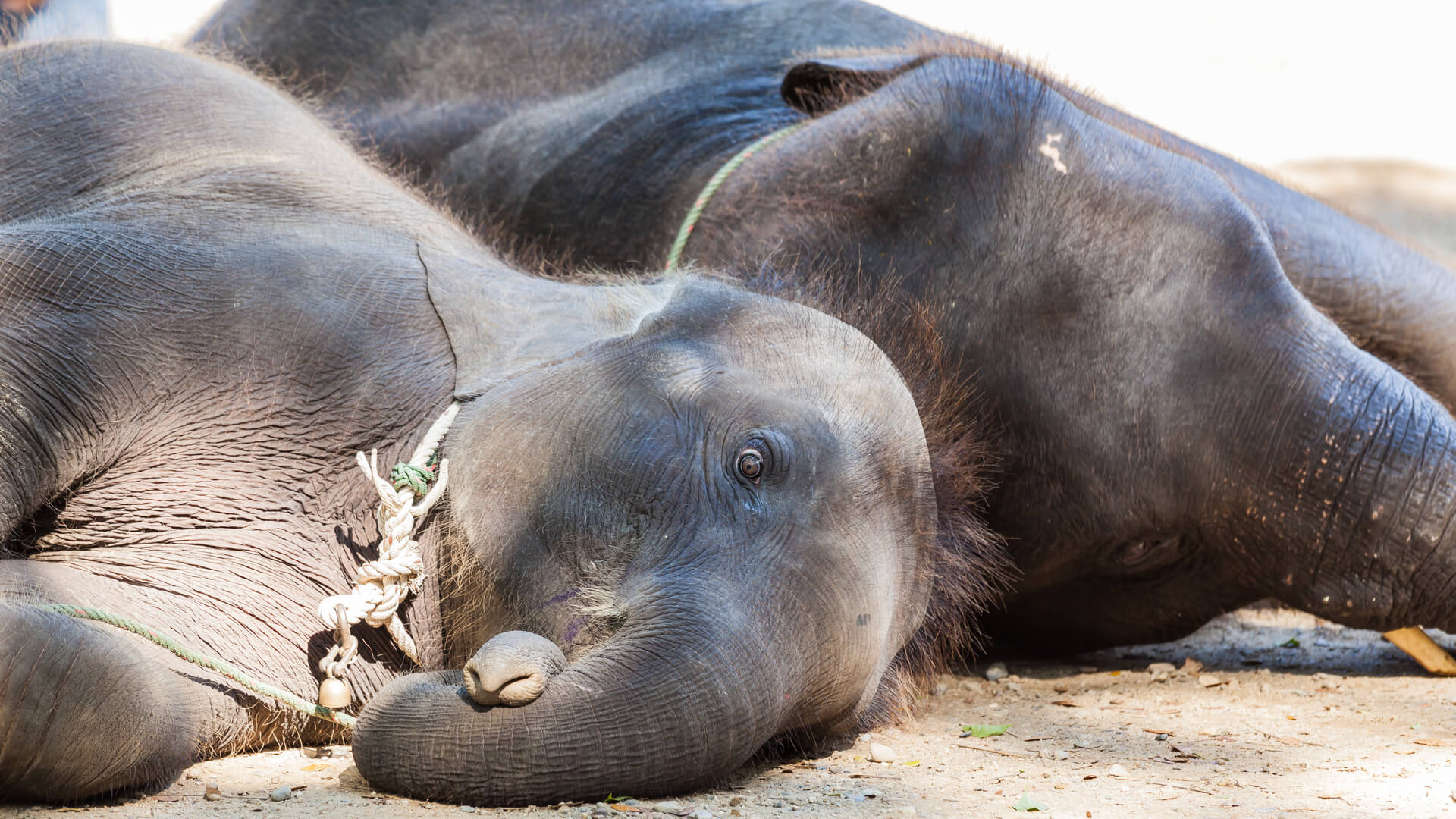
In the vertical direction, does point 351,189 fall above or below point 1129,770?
above

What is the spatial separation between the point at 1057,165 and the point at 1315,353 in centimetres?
71

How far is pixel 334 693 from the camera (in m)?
2.44

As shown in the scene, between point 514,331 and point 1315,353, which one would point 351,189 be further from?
point 1315,353

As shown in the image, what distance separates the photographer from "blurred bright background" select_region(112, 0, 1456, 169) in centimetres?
1217

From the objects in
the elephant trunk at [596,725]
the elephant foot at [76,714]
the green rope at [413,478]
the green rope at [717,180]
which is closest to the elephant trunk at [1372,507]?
the green rope at [717,180]

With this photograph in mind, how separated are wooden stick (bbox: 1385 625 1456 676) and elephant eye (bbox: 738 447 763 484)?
75.6 inches

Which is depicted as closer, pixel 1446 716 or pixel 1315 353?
pixel 1446 716

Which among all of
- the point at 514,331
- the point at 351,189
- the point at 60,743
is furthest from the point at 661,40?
the point at 60,743

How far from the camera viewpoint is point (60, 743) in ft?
6.53

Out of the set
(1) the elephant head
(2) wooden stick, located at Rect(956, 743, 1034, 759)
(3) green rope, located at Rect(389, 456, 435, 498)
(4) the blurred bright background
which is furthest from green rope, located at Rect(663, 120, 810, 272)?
(4) the blurred bright background

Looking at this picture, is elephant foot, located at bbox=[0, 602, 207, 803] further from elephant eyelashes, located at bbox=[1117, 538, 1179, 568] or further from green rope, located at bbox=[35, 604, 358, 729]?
elephant eyelashes, located at bbox=[1117, 538, 1179, 568]

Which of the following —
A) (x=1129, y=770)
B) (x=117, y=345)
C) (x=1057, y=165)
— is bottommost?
(x=1129, y=770)

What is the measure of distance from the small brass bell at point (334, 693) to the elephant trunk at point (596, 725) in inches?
9.3

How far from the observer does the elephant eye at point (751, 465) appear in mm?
2449
